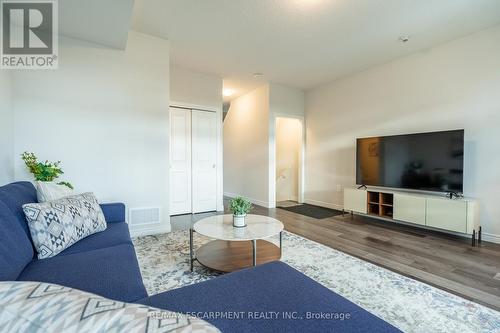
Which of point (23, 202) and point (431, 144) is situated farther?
point (431, 144)

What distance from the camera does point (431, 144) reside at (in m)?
3.25

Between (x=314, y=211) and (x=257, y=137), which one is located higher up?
(x=257, y=137)

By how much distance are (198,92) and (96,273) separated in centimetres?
380

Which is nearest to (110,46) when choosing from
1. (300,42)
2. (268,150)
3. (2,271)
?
(300,42)

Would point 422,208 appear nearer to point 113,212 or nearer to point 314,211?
point 314,211

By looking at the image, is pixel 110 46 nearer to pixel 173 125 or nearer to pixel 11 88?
pixel 11 88

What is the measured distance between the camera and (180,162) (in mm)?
4352

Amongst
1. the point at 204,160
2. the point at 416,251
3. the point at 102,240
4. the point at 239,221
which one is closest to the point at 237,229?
the point at 239,221

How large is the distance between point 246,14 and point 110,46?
176 cm

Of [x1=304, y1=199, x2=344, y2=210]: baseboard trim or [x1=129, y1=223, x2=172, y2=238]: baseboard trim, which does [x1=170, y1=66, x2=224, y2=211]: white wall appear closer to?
[x1=129, y1=223, x2=172, y2=238]: baseboard trim

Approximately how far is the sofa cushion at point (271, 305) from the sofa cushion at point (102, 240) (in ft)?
3.17

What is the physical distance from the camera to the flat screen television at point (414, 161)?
3.06m

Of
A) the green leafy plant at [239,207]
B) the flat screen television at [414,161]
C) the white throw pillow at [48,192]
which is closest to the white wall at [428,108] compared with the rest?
the flat screen television at [414,161]

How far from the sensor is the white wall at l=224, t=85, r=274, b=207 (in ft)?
16.9
